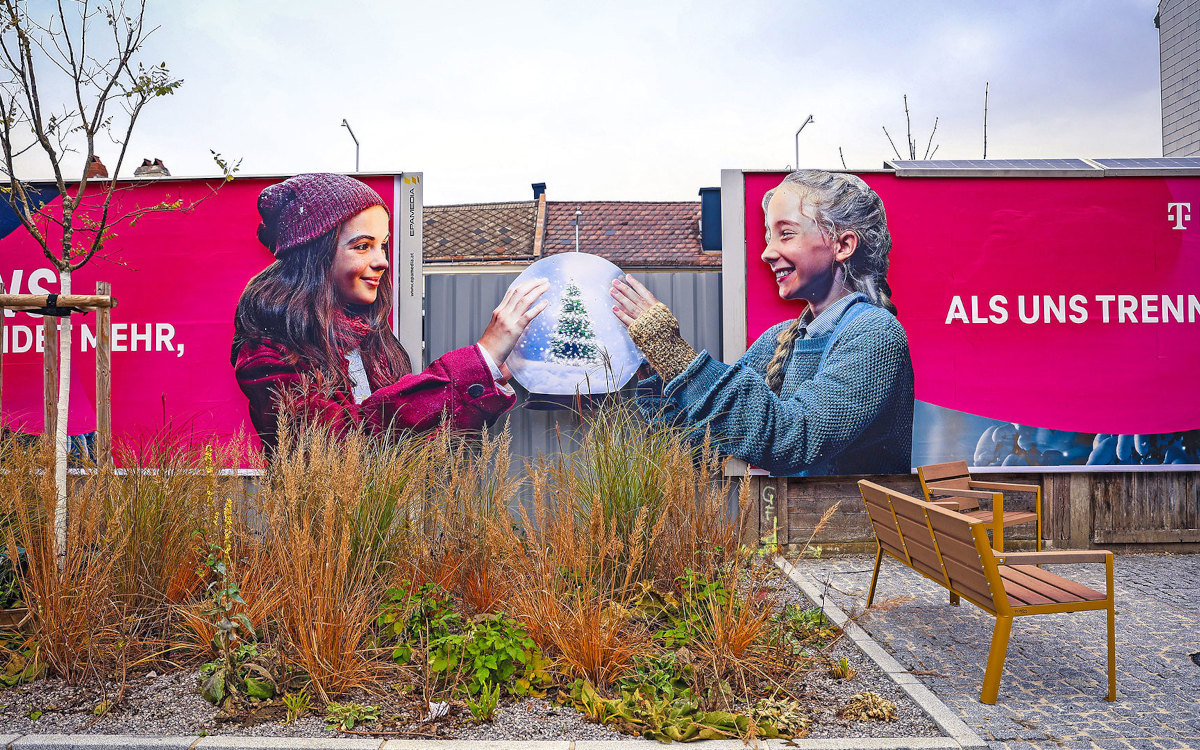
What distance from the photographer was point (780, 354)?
6.12m

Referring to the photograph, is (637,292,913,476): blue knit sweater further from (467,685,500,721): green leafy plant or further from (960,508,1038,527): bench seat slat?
(467,685,500,721): green leafy plant

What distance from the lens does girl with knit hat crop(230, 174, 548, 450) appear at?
613 centimetres

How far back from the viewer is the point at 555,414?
245 inches

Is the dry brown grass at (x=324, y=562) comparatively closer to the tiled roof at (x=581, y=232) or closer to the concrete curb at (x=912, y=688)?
the concrete curb at (x=912, y=688)

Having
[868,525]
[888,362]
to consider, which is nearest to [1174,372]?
[888,362]

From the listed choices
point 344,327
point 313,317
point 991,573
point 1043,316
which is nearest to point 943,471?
point 1043,316

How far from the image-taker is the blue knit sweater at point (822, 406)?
602 cm

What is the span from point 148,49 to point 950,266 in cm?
581

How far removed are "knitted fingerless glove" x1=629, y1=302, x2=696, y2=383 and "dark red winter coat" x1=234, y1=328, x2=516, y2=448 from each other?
1.14 metres

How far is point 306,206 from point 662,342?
3.10 m

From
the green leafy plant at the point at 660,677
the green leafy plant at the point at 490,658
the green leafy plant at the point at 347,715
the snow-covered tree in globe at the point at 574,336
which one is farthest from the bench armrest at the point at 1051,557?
the snow-covered tree in globe at the point at 574,336

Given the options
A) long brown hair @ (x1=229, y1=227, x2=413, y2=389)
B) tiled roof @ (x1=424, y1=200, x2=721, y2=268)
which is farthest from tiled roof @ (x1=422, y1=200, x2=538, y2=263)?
long brown hair @ (x1=229, y1=227, x2=413, y2=389)

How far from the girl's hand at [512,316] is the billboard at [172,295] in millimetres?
608

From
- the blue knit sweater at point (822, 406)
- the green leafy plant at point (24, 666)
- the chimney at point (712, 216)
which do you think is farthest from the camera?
the chimney at point (712, 216)
